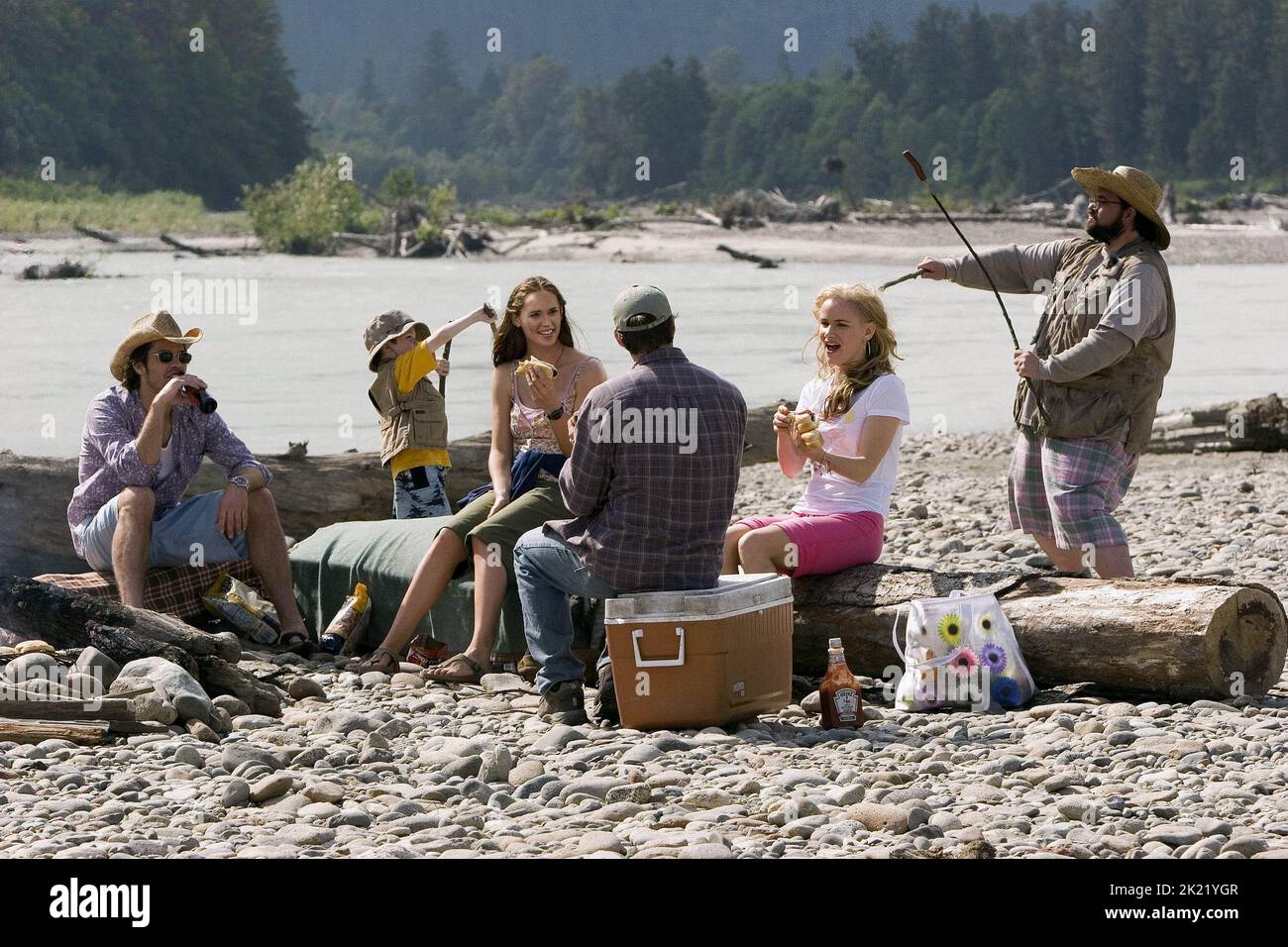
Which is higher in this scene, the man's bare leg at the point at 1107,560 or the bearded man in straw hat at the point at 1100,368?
the bearded man in straw hat at the point at 1100,368

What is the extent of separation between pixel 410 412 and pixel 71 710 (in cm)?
257

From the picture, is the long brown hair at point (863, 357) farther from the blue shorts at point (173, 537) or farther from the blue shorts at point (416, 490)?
the blue shorts at point (173, 537)

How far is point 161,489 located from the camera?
24.7 ft

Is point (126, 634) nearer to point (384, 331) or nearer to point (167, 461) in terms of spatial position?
point (167, 461)

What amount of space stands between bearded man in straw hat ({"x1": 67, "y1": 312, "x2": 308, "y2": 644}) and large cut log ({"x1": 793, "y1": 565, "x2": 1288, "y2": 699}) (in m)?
2.48

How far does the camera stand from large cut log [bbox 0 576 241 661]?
6445mm

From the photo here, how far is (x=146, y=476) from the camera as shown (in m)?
7.35

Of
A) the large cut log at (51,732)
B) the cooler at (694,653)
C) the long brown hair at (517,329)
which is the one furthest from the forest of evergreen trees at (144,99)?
the cooler at (694,653)

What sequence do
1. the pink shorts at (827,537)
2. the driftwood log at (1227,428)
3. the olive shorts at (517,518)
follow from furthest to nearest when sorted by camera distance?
the driftwood log at (1227,428) → the olive shorts at (517,518) → the pink shorts at (827,537)

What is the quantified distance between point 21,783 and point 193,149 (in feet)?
266

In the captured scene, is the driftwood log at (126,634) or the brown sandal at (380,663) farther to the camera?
the brown sandal at (380,663)

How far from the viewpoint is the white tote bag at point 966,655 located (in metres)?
6.06

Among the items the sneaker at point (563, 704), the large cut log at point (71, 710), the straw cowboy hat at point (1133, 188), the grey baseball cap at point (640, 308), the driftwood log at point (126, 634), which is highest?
the straw cowboy hat at point (1133, 188)

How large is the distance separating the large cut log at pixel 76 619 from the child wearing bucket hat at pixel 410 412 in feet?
5.18
